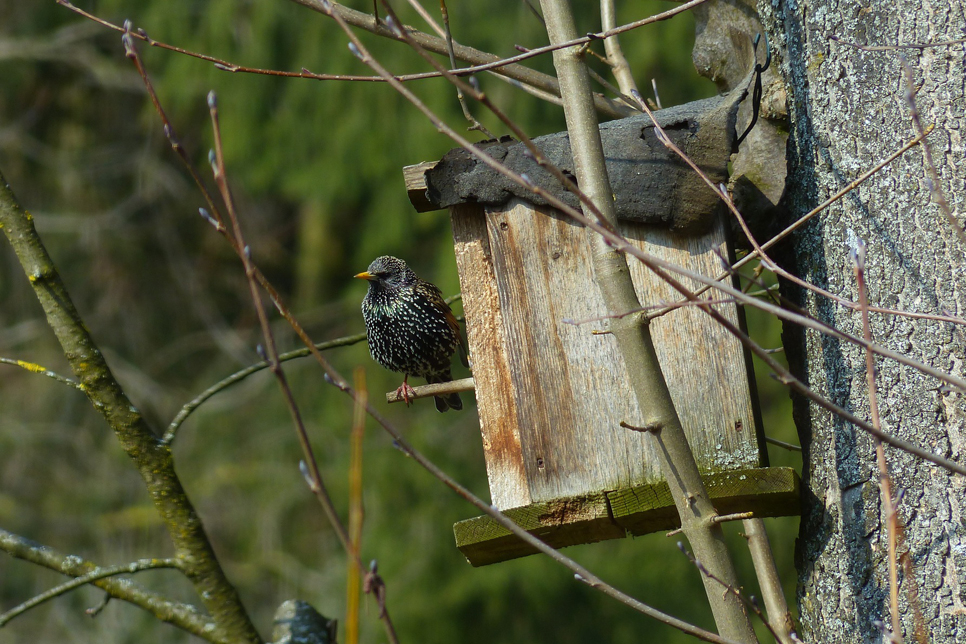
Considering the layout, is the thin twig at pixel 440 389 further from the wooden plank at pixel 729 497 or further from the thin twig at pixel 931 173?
the thin twig at pixel 931 173

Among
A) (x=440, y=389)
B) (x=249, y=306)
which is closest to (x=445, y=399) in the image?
(x=440, y=389)

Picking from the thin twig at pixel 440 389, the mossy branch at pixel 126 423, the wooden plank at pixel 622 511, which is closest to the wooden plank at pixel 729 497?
the wooden plank at pixel 622 511

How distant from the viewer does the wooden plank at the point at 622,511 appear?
7.70ft

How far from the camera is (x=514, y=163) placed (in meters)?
2.63

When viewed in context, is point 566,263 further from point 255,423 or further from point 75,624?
point 75,624

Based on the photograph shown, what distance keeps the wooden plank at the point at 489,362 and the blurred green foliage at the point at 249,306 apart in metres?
3.28

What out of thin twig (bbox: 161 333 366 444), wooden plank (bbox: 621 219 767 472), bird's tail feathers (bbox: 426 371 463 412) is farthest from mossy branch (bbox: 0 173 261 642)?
bird's tail feathers (bbox: 426 371 463 412)

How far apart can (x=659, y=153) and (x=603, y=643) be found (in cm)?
491

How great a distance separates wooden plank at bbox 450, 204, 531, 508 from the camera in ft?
8.71

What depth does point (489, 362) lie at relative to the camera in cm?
275

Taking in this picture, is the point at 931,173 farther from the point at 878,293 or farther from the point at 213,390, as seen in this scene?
the point at 213,390

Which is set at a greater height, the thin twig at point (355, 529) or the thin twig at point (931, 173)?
the thin twig at point (931, 173)

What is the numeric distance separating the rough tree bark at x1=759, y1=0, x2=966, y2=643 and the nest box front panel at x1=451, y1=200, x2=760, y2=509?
226 mm

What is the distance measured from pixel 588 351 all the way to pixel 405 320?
4.97ft
